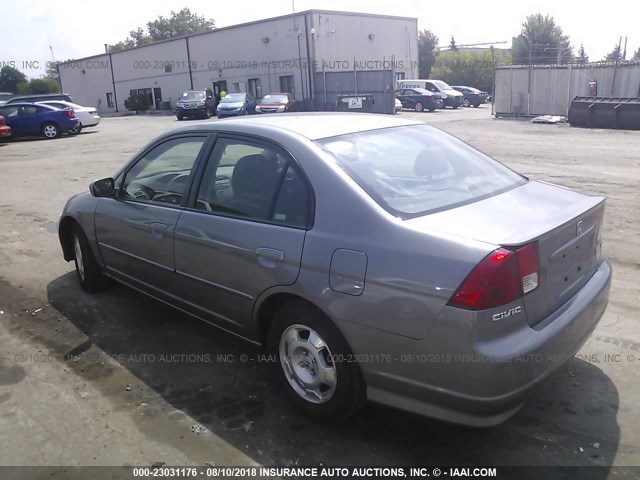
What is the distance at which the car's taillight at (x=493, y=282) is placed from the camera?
2.38m

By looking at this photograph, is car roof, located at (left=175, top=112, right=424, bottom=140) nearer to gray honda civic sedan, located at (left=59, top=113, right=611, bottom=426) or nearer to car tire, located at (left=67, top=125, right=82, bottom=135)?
gray honda civic sedan, located at (left=59, top=113, right=611, bottom=426)

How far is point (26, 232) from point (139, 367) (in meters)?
4.69

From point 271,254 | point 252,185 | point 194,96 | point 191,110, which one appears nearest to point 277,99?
point 191,110

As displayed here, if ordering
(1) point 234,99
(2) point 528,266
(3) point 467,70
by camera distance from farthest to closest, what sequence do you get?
(3) point 467,70
(1) point 234,99
(2) point 528,266

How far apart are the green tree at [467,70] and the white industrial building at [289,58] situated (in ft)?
46.1

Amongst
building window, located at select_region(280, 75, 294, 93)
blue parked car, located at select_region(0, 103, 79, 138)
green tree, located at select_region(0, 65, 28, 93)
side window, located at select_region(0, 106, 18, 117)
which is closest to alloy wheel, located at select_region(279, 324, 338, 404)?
blue parked car, located at select_region(0, 103, 79, 138)

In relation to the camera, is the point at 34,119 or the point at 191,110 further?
the point at 191,110

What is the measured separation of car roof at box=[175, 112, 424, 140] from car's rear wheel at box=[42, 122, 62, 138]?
21071 millimetres

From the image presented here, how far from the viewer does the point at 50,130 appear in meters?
22.3

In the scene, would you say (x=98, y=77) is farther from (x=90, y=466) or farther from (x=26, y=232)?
(x=90, y=466)

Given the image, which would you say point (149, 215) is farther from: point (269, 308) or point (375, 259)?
point (375, 259)

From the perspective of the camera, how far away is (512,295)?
245 cm

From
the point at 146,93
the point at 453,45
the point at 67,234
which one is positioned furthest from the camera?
the point at 453,45

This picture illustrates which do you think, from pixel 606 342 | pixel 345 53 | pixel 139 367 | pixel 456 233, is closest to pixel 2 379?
pixel 139 367
